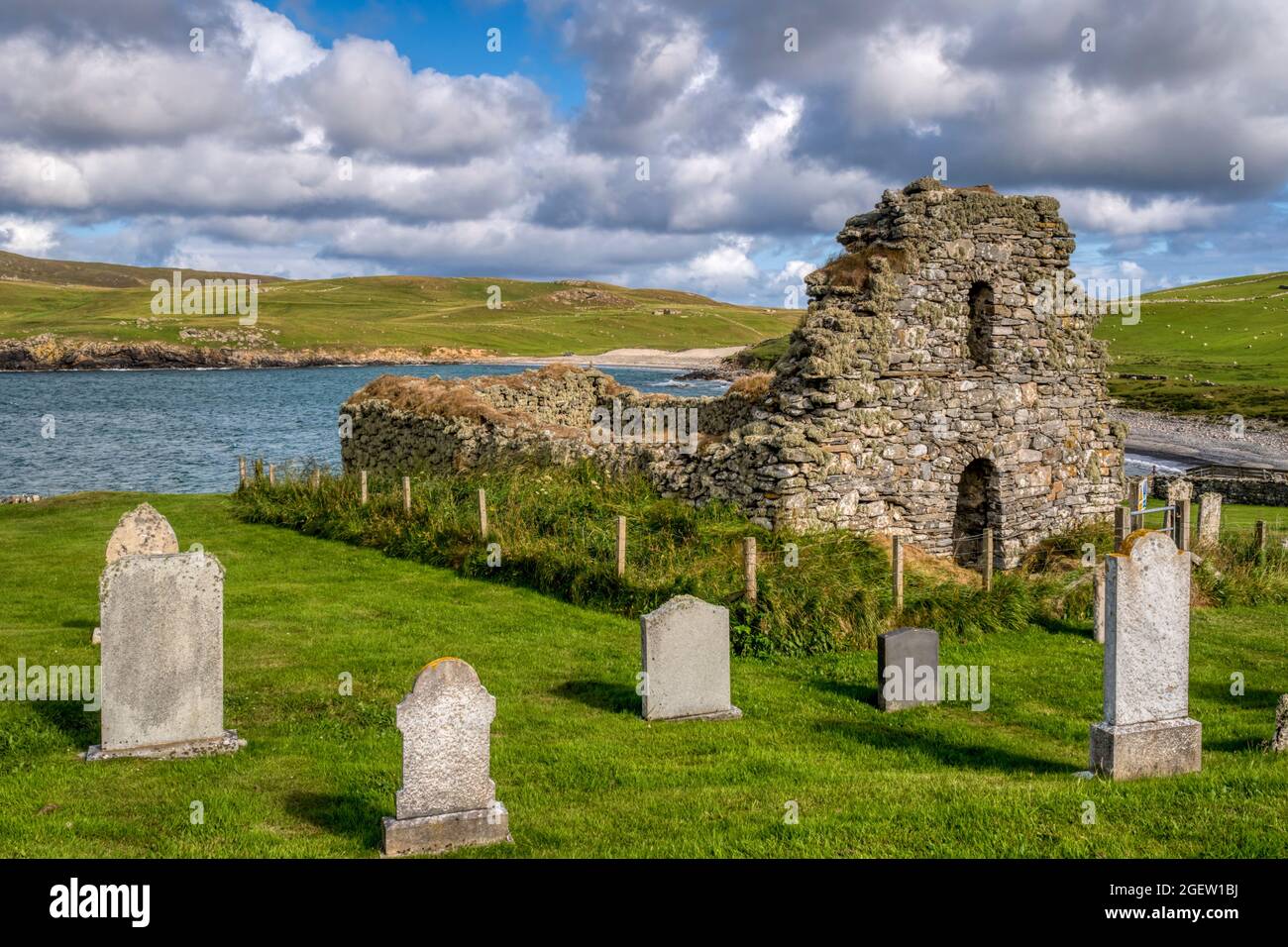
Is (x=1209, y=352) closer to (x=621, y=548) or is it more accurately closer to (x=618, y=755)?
(x=621, y=548)

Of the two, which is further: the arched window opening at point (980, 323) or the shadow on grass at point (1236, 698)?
the arched window opening at point (980, 323)

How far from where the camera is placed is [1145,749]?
808 centimetres

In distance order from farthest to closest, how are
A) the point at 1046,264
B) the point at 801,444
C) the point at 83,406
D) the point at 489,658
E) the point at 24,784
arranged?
the point at 83,406
the point at 1046,264
the point at 801,444
the point at 489,658
the point at 24,784

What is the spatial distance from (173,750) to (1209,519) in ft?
61.3

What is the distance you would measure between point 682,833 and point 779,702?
13.7 ft

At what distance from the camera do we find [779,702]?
1087 centimetres

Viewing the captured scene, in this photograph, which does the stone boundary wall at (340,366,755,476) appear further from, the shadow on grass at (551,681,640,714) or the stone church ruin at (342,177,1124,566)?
the shadow on grass at (551,681,640,714)

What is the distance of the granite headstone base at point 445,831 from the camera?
21.9 feet

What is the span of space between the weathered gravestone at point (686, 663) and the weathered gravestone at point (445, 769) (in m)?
3.37

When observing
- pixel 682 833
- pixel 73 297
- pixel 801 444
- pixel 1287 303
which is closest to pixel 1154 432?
pixel 801 444

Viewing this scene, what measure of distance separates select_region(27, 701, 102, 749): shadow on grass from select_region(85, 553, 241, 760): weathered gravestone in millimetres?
548

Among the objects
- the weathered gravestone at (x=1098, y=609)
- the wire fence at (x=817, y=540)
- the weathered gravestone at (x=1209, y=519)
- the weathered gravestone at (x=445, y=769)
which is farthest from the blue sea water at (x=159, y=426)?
the weathered gravestone at (x=445, y=769)

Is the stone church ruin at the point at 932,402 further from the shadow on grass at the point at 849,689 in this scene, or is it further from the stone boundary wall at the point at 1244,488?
the stone boundary wall at the point at 1244,488
